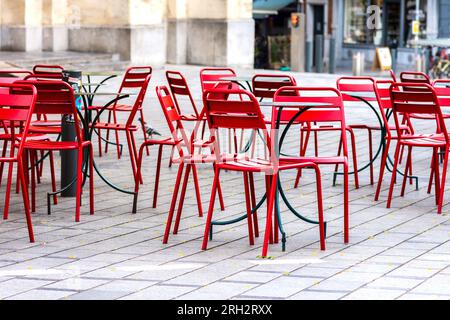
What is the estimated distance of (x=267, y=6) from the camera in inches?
1662

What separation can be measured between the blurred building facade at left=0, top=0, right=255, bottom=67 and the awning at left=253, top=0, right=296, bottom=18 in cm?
1111

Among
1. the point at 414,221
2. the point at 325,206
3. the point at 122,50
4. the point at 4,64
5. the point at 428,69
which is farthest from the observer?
the point at 428,69

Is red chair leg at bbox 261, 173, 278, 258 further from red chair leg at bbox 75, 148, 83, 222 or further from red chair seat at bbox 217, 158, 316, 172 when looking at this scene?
red chair leg at bbox 75, 148, 83, 222

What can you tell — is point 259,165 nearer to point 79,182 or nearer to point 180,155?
point 180,155

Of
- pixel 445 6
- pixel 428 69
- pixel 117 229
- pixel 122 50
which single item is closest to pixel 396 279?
pixel 117 229

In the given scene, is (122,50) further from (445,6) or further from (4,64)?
(445,6)

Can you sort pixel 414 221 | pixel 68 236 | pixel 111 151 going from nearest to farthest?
pixel 68 236, pixel 414 221, pixel 111 151

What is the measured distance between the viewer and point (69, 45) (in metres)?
28.4

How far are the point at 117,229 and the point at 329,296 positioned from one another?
8.56ft

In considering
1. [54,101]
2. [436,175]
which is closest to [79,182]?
[54,101]

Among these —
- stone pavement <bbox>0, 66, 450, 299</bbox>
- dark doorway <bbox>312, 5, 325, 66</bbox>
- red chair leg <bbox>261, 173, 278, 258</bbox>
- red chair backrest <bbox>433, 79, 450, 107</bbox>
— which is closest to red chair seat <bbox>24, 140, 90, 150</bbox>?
stone pavement <bbox>0, 66, 450, 299</bbox>

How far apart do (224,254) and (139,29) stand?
19.8 m

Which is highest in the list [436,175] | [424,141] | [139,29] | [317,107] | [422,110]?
[139,29]

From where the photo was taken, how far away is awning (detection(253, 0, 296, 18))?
4112 centimetres
